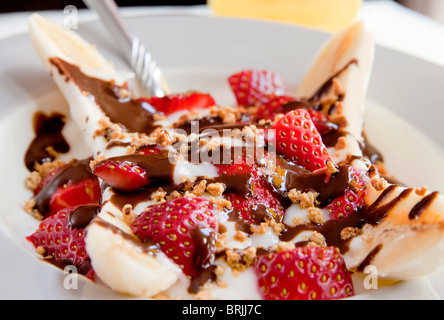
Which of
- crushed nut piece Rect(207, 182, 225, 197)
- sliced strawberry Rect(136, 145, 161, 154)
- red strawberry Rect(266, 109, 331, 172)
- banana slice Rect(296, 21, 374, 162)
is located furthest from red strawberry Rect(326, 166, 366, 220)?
sliced strawberry Rect(136, 145, 161, 154)

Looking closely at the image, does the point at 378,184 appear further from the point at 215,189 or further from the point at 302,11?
the point at 302,11

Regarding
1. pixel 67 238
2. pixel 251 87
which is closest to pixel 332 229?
pixel 67 238

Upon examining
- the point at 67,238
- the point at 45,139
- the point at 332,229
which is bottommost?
the point at 45,139

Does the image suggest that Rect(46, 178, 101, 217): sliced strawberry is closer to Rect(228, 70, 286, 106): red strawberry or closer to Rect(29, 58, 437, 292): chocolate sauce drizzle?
Rect(29, 58, 437, 292): chocolate sauce drizzle

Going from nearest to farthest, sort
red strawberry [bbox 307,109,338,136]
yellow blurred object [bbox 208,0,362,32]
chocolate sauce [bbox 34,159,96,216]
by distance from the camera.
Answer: chocolate sauce [bbox 34,159,96,216], red strawberry [bbox 307,109,338,136], yellow blurred object [bbox 208,0,362,32]

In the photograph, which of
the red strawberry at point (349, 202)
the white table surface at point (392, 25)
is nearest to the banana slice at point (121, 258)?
the red strawberry at point (349, 202)

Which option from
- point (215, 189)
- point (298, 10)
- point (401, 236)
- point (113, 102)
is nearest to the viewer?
point (401, 236)
